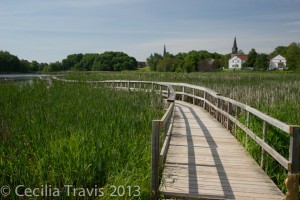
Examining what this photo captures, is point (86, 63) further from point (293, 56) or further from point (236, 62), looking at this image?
point (293, 56)

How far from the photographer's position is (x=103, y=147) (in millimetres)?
4984

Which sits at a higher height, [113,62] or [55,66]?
[113,62]

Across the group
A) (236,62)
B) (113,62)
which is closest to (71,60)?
(113,62)

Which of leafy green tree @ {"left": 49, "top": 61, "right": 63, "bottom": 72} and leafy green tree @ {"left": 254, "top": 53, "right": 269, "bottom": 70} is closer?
leafy green tree @ {"left": 254, "top": 53, "right": 269, "bottom": 70}

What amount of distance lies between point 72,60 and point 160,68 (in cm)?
5300

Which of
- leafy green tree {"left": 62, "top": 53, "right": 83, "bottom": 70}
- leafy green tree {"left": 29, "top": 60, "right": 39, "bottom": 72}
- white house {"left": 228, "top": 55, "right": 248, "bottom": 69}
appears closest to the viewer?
leafy green tree {"left": 29, "top": 60, "right": 39, "bottom": 72}

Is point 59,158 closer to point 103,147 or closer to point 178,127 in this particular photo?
point 103,147

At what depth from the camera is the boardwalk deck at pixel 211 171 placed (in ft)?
13.1

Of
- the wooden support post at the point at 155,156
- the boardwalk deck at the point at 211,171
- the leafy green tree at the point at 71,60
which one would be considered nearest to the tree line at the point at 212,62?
the leafy green tree at the point at 71,60

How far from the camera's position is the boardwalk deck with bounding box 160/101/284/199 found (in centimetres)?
400

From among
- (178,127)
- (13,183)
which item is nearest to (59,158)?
(13,183)

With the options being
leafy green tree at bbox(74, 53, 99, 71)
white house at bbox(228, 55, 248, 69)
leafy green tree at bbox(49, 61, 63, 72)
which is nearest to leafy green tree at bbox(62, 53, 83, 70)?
leafy green tree at bbox(49, 61, 63, 72)

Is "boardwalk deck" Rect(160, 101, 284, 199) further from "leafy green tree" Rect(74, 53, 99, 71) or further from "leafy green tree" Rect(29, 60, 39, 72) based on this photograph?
"leafy green tree" Rect(74, 53, 99, 71)

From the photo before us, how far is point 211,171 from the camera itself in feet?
15.7
